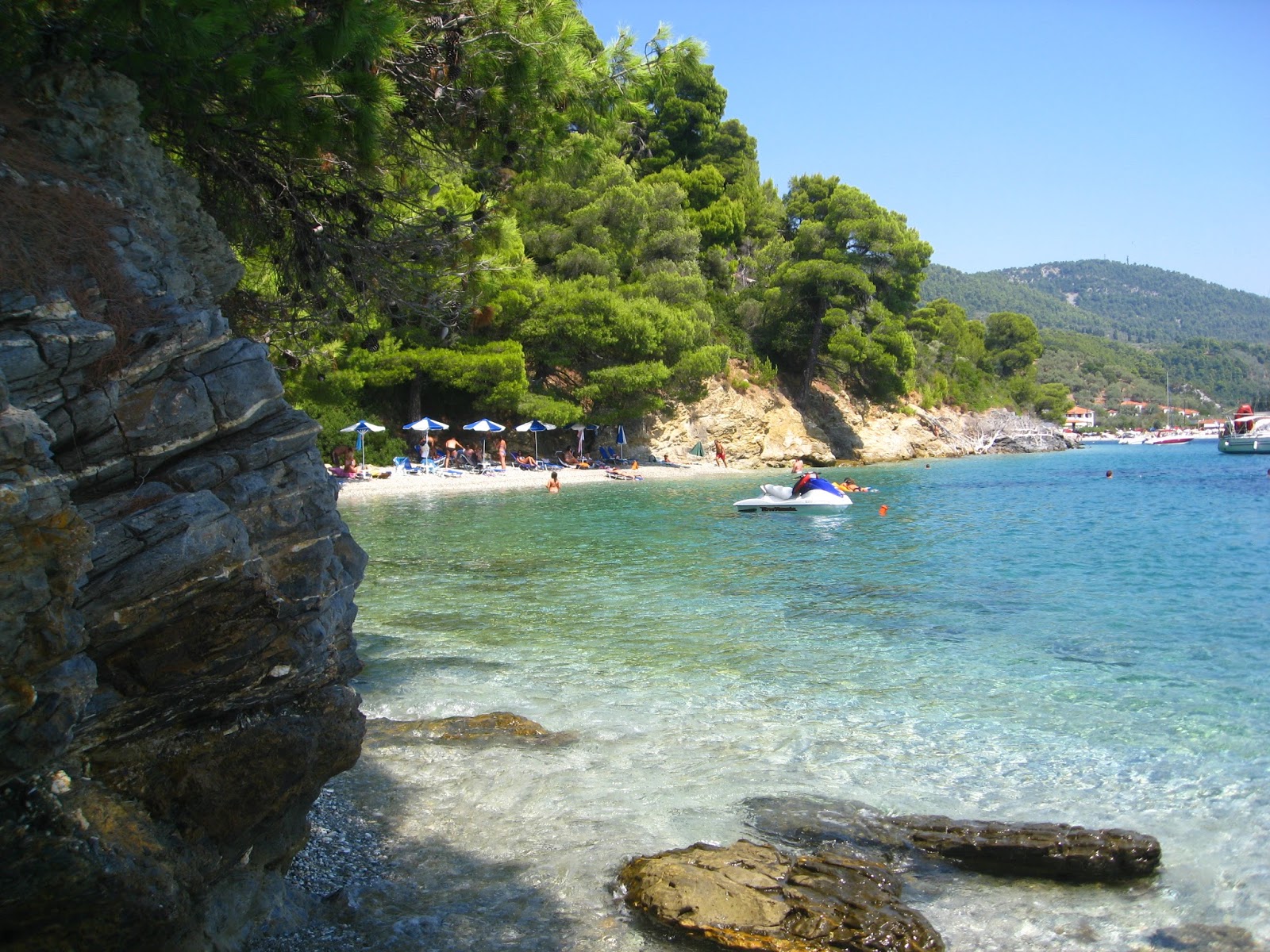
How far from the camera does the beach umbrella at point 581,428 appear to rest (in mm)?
42656

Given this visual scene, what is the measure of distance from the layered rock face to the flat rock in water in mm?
2607

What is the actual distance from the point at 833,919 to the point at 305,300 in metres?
6.22

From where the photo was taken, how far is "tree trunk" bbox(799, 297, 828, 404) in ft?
181

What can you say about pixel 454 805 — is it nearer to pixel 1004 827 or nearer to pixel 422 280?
pixel 1004 827

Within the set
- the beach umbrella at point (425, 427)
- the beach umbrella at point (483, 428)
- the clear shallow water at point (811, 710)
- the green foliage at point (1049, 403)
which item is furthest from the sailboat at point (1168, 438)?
the clear shallow water at point (811, 710)

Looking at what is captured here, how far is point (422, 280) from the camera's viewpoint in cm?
813

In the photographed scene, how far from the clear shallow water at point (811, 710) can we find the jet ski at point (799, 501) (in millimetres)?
6669

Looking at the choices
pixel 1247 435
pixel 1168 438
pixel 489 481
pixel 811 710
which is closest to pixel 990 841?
pixel 811 710

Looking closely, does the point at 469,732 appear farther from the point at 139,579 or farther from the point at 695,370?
the point at 695,370

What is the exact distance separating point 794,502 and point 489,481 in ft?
45.1

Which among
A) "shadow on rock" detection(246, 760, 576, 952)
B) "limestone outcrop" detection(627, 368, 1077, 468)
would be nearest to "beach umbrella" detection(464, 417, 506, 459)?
"limestone outcrop" detection(627, 368, 1077, 468)

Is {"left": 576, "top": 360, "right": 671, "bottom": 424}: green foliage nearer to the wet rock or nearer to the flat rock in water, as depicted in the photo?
the flat rock in water

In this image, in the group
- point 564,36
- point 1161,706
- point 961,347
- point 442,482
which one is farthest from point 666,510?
point 961,347

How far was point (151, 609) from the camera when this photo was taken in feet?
11.4
